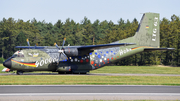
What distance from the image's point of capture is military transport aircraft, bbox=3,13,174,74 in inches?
1140

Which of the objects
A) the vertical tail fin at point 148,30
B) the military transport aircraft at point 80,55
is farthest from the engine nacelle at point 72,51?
the vertical tail fin at point 148,30

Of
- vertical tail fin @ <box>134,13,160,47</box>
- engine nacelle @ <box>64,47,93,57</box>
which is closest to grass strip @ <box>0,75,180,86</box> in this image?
engine nacelle @ <box>64,47,93,57</box>

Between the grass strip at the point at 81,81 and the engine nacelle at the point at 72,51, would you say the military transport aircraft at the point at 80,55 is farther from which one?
the grass strip at the point at 81,81

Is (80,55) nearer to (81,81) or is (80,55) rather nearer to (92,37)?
(81,81)

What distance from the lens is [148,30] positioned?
3362 cm

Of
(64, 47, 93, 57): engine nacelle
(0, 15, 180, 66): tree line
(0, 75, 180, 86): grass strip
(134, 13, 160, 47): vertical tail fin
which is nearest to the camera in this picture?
(0, 75, 180, 86): grass strip

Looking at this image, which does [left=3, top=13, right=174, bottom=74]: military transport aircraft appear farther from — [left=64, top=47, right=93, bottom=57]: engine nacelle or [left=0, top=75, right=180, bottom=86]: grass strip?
[left=0, top=75, right=180, bottom=86]: grass strip

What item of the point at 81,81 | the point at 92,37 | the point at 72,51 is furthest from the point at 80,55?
the point at 92,37

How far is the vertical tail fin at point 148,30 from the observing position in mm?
33406

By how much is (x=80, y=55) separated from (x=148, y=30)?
1049 cm

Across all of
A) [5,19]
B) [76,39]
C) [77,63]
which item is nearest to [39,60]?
[77,63]

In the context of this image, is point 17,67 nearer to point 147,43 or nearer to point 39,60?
point 39,60

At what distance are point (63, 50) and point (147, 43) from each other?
12.0 metres

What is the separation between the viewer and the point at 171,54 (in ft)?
233
